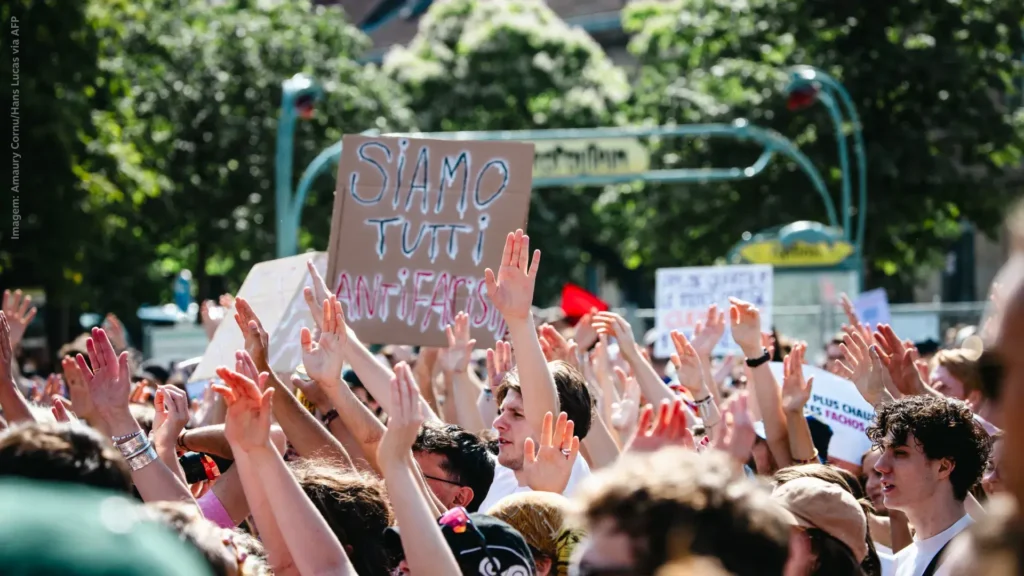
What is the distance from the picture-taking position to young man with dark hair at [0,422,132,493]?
7.56ft

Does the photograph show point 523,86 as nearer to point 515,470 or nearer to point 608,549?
point 515,470

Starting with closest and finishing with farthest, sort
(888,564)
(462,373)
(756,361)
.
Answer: (888,564) < (756,361) < (462,373)

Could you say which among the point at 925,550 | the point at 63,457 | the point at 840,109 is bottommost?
the point at 925,550

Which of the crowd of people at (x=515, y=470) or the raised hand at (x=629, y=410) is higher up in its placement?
the crowd of people at (x=515, y=470)

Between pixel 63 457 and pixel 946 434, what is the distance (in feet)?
9.03

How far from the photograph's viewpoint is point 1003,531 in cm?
160

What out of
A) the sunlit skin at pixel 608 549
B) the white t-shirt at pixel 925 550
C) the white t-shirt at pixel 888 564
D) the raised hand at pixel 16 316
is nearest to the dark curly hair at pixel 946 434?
the white t-shirt at pixel 925 550

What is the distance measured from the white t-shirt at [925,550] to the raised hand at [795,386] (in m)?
1.10

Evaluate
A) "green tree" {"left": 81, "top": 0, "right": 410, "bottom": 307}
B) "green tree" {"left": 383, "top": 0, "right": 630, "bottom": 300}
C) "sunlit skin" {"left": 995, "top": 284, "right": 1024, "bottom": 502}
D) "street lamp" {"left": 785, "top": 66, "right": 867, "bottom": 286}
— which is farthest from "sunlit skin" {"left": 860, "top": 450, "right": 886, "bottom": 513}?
"green tree" {"left": 383, "top": 0, "right": 630, "bottom": 300}

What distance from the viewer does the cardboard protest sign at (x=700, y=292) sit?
427 inches

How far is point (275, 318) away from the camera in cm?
623

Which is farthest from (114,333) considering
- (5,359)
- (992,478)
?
(992,478)

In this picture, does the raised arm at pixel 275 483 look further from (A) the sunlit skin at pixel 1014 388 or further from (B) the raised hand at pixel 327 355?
(A) the sunlit skin at pixel 1014 388

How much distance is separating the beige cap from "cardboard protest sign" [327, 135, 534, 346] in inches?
135
